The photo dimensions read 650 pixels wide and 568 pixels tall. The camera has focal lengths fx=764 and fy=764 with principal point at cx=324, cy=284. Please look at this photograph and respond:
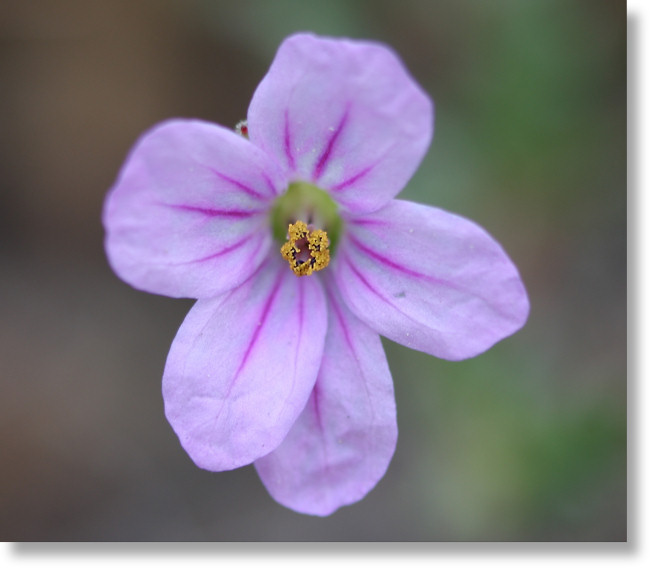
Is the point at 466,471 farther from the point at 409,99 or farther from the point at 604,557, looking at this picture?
the point at 409,99

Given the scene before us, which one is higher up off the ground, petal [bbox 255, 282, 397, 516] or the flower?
the flower

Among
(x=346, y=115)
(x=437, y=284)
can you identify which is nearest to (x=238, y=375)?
(x=437, y=284)

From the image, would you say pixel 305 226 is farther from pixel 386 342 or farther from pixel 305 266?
pixel 386 342

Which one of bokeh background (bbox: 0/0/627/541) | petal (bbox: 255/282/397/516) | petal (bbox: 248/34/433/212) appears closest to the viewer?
petal (bbox: 248/34/433/212)

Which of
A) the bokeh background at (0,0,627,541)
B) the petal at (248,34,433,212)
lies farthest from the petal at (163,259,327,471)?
the bokeh background at (0,0,627,541)

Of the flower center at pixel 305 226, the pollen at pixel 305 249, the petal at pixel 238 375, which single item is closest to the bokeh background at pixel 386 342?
the flower center at pixel 305 226

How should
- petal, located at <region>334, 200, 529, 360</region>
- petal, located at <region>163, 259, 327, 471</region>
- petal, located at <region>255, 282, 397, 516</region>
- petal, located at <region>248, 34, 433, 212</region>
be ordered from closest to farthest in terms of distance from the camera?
petal, located at <region>248, 34, 433, 212</region> → petal, located at <region>334, 200, 529, 360</region> → petal, located at <region>163, 259, 327, 471</region> → petal, located at <region>255, 282, 397, 516</region>

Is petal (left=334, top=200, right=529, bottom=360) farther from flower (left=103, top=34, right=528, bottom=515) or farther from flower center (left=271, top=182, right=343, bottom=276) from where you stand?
flower center (left=271, top=182, right=343, bottom=276)
